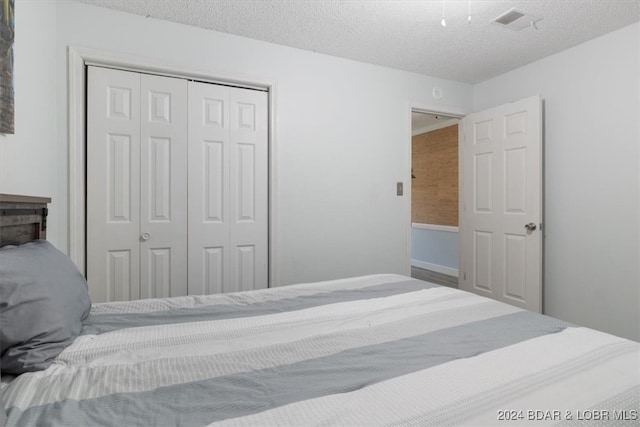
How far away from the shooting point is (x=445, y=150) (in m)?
5.58

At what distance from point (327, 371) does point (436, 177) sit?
209 inches

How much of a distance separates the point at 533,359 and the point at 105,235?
2525mm

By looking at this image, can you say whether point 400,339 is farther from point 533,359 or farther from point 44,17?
point 44,17

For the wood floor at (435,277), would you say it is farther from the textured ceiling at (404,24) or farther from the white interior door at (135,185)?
the white interior door at (135,185)

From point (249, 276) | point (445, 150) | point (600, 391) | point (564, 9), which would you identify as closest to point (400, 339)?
point (600, 391)

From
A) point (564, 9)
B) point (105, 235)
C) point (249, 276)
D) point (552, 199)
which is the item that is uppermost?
point (564, 9)

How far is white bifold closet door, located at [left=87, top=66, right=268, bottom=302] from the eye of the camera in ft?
7.78

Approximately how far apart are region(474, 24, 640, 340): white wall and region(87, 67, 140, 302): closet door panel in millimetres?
3406

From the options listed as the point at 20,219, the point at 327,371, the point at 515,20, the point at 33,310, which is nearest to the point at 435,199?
the point at 515,20

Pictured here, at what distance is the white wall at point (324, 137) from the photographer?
2547mm

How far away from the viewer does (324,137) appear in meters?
3.03

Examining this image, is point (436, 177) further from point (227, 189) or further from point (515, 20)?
point (227, 189)

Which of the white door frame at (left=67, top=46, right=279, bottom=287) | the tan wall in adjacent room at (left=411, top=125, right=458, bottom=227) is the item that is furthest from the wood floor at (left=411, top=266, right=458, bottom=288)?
the white door frame at (left=67, top=46, right=279, bottom=287)

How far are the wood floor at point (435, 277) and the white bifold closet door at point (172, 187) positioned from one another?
3.07m
